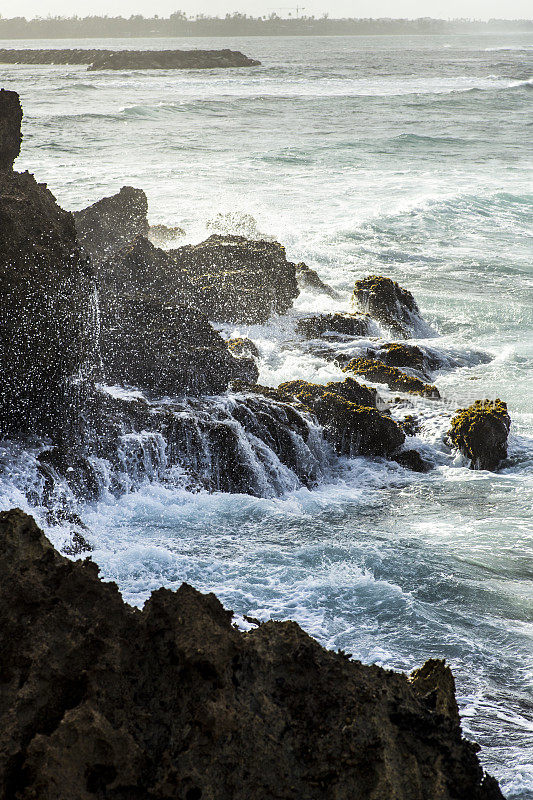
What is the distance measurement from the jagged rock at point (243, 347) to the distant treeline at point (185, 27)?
5100 inches

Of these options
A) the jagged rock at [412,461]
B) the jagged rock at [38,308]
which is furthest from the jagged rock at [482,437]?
the jagged rock at [38,308]

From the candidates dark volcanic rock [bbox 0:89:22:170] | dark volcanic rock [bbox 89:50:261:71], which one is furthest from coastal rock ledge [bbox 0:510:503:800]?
dark volcanic rock [bbox 89:50:261:71]

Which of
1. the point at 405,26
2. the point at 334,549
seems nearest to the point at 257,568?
the point at 334,549

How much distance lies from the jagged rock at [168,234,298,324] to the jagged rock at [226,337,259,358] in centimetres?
106

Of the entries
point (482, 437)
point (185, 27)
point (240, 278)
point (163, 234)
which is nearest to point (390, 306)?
point (240, 278)

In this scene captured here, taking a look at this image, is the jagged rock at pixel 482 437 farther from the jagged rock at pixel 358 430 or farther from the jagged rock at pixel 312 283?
the jagged rock at pixel 312 283

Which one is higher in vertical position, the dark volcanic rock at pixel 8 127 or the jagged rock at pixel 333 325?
the dark volcanic rock at pixel 8 127

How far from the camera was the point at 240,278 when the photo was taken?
10.9m

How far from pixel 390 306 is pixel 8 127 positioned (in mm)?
6073

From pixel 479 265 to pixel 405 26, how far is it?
616ft

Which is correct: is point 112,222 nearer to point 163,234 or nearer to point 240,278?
point 163,234

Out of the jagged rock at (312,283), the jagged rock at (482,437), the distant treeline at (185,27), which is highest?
the distant treeline at (185,27)

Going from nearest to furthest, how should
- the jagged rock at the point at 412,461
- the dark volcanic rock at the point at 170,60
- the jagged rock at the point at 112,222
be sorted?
1. the jagged rock at the point at 412,461
2. the jagged rock at the point at 112,222
3. the dark volcanic rock at the point at 170,60

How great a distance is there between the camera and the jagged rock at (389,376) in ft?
→ 29.0
